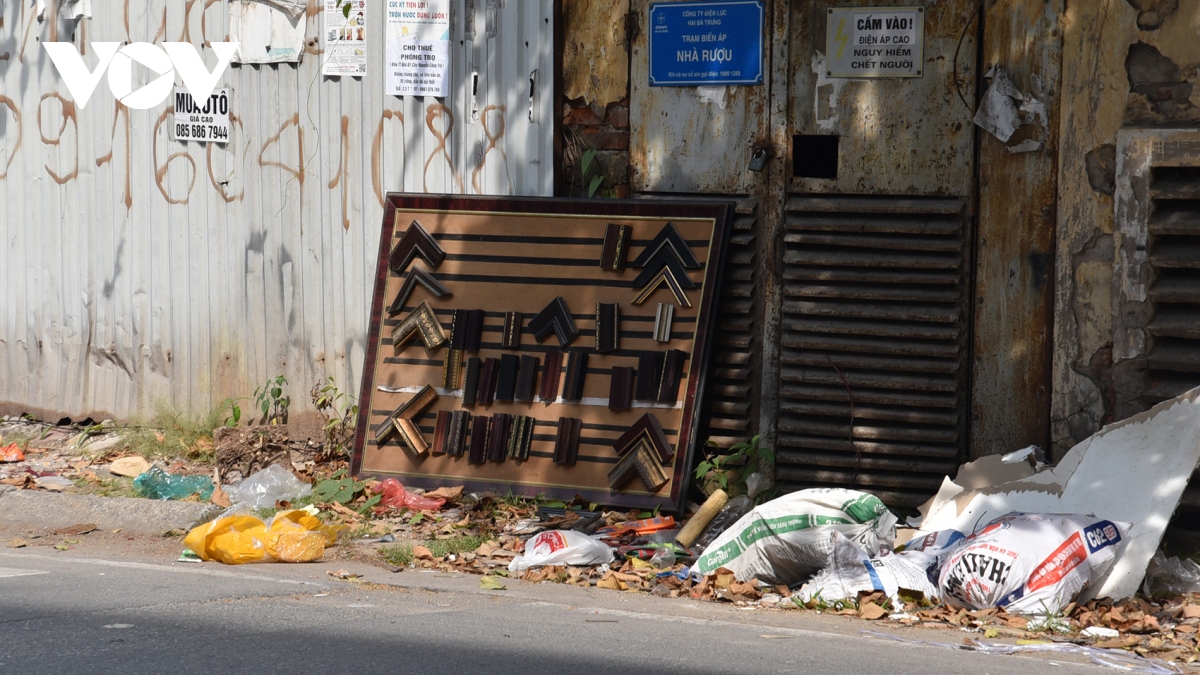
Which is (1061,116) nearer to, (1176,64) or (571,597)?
(1176,64)

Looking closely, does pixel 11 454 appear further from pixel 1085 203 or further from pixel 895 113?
pixel 1085 203

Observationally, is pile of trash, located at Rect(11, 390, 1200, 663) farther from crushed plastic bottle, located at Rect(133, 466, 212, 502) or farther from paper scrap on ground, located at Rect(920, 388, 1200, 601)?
crushed plastic bottle, located at Rect(133, 466, 212, 502)

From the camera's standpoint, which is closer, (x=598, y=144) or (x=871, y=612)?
(x=871, y=612)

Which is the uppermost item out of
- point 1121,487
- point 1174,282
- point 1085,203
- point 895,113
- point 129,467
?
point 895,113

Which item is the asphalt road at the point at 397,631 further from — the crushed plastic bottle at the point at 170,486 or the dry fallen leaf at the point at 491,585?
the crushed plastic bottle at the point at 170,486

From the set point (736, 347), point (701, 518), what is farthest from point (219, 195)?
point (701, 518)

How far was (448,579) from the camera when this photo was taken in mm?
5543

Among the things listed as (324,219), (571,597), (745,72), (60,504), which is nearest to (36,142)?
(324,219)

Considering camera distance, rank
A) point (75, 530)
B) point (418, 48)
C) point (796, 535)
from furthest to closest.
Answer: point (418, 48)
point (75, 530)
point (796, 535)

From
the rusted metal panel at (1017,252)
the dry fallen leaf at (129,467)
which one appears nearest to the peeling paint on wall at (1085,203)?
the rusted metal panel at (1017,252)

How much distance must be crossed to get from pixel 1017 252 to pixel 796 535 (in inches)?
76.5

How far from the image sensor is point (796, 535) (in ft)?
17.4

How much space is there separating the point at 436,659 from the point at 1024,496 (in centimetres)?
280

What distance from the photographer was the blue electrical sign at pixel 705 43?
6637 mm
